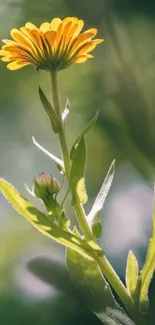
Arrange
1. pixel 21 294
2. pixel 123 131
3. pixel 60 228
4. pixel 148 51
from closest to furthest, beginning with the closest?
pixel 60 228 < pixel 21 294 < pixel 123 131 < pixel 148 51

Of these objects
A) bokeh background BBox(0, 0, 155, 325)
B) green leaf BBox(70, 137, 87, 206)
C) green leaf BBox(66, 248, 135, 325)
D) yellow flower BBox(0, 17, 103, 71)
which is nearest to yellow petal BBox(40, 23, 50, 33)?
yellow flower BBox(0, 17, 103, 71)

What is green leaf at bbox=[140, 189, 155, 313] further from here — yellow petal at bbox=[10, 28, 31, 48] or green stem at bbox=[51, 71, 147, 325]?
yellow petal at bbox=[10, 28, 31, 48]

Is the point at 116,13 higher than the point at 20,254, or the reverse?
the point at 116,13

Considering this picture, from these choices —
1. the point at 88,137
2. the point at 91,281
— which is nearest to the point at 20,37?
the point at 91,281

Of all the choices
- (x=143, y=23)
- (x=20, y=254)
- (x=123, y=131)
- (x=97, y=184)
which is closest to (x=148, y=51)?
(x=143, y=23)

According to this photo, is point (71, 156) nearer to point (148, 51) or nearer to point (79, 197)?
point (79, 197)

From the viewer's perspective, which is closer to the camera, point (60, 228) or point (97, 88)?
point (60, 228)
